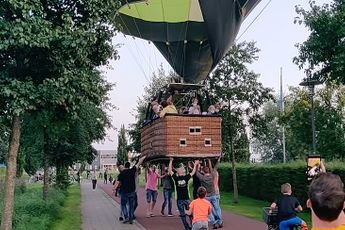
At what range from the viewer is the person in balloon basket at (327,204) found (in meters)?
3.14

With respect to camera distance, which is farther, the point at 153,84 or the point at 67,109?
the point at 153,84

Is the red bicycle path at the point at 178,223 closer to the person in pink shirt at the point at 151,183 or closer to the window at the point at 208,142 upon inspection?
→ the person in pink shirt at the point at 151,183

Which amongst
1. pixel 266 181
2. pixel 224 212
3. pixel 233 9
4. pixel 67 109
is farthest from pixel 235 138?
pixel 67 109

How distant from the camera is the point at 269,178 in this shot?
29.1 meters

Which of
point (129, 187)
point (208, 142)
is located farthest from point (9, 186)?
point (129, 187)

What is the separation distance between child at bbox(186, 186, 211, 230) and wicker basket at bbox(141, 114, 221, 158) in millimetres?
1611

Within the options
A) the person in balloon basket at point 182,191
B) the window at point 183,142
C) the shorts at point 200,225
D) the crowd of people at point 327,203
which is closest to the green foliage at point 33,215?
the person in balloon basket at point 182,191

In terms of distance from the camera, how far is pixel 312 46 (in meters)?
15.6

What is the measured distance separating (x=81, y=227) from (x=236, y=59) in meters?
13.9

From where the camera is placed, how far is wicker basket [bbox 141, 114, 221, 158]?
40.8 feet

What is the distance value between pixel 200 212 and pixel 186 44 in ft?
25.1

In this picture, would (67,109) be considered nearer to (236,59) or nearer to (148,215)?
(148,215)

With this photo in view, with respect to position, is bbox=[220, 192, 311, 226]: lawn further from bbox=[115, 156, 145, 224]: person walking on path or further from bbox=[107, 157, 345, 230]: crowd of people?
bbox=[115, 156, 145, 224]: person walking on path

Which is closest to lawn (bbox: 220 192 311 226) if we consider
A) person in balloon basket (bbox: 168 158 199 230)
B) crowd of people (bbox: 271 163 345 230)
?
person in balloon basket (bbox: 168 158 199 230)
